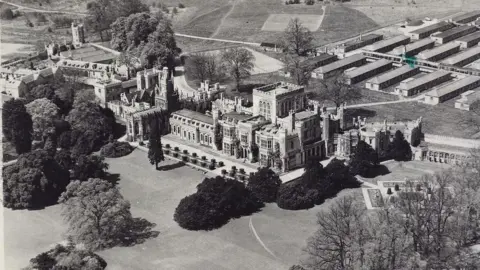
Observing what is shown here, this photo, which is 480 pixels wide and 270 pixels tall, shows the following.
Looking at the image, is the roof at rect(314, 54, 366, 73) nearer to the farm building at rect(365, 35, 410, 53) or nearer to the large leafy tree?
the farm building at rect(365, 35, 410, 53)

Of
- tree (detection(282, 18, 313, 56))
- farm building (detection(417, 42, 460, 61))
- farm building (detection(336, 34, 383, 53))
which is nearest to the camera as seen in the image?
farm building (detection(417, 42, 460, 61))

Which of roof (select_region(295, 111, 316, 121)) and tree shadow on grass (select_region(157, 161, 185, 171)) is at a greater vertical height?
roof (select_region(295, 111, 316, 121))

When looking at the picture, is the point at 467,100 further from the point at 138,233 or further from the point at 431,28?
the point at 138,233

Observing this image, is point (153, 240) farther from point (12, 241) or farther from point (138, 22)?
point (138, 22)

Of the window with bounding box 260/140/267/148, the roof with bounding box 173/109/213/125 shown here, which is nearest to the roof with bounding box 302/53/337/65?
the roof with bounding box 173/109/213/125

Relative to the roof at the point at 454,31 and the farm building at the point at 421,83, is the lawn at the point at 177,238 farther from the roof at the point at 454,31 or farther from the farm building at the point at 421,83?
the roof at the point at 454,31

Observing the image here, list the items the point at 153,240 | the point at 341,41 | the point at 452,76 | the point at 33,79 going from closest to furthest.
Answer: the point at 153,240
the point at 33,79
the point at 452,76
the point at 341,41

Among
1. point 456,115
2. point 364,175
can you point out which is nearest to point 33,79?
point 364,175
